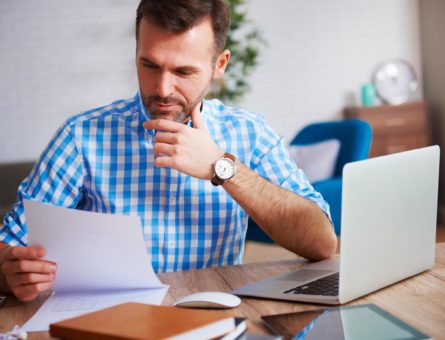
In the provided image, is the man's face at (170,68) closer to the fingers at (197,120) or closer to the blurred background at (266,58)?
the fingers at (197,120)

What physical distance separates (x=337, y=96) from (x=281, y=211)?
3948 millimetres

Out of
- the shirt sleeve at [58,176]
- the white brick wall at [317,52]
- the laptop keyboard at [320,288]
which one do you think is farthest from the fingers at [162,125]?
the white brick wall at [317,52]

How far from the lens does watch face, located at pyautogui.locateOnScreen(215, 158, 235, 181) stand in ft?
4.59

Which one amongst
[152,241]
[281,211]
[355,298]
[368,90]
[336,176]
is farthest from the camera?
[368,90]

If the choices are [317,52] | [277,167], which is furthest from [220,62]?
[317,52]

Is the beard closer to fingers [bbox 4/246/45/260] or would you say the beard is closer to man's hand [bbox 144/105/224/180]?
man's hand [bbox 144/105/224/180]

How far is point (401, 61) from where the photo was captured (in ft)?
17.3

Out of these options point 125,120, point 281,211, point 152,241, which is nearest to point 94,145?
point 125,120

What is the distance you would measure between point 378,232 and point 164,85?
0.64 meters

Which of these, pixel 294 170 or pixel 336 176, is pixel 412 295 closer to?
pixel 294 170

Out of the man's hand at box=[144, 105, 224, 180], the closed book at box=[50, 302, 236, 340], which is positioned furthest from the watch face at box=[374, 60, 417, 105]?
the closed book at box=[50, 302, 236, 340]

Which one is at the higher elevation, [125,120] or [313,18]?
[313,18]

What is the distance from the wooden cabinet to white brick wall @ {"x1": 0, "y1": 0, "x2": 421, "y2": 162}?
38cm

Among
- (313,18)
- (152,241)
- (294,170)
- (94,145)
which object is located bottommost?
(152,241)
